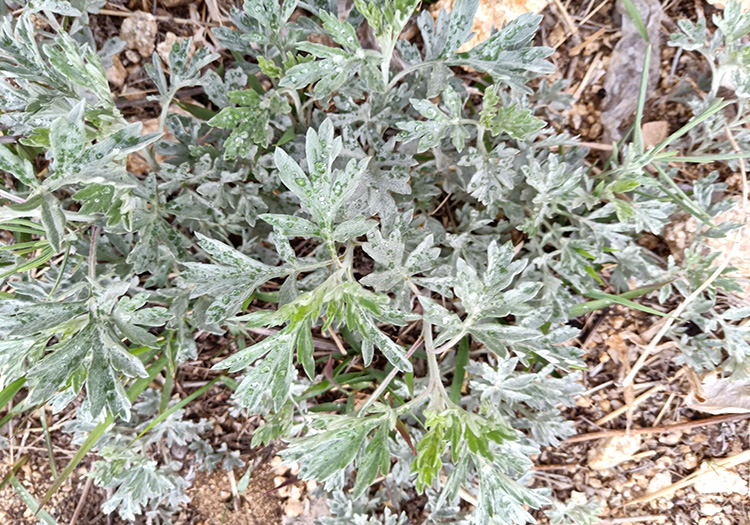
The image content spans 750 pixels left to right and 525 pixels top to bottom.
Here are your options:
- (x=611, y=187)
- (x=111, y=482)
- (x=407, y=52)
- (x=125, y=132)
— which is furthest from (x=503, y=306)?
(x=111, y=482)

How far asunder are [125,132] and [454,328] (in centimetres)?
100

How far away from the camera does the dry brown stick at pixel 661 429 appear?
2.33m

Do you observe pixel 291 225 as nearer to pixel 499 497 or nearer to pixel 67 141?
pixel 67 141

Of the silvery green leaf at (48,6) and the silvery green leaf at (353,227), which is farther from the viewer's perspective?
the silvery green leaf at (48,6)

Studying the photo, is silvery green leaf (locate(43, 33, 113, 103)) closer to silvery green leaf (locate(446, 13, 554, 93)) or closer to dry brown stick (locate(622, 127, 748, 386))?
silvery green leaf (locate(446, 13, 554, 93))

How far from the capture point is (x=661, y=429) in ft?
7.74

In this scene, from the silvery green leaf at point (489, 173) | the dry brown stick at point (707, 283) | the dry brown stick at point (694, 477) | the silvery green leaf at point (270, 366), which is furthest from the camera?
the dry brown stick at point (694, 477)

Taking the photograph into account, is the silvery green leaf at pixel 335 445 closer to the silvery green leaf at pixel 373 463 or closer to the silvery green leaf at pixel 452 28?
the silvery green leaf at pixel 373 463

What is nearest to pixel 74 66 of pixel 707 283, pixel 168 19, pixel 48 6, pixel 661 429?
pixel 48 6

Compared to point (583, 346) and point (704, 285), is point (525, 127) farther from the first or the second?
point (583, 346)

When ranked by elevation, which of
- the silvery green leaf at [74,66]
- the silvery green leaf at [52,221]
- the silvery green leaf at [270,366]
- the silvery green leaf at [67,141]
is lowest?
the silvery green leaf at [270,366]

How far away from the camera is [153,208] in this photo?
1748 mm

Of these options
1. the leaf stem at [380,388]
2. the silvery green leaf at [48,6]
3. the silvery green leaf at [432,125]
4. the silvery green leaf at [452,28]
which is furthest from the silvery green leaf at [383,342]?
the silvery green leaf at [48,6]

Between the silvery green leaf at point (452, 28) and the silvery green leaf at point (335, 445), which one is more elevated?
the silvery green leaf at point (452, 28)
